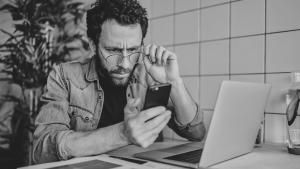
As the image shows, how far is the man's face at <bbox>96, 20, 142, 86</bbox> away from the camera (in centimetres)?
123

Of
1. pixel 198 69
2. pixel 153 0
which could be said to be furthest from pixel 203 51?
pixel 153 0

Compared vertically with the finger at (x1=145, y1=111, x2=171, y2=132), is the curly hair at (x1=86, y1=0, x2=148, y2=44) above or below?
above

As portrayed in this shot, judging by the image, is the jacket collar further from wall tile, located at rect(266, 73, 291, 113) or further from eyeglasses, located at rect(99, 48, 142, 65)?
wall tile, located at rect(266, 73, 291, 113)

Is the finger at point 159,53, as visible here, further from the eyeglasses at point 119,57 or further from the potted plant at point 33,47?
the potted plant at point 33,47

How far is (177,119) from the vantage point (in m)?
1.24

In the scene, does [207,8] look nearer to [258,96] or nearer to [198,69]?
[198,69]

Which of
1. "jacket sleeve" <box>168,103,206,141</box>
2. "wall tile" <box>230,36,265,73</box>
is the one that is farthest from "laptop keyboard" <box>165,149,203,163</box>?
"wall tile" <box>230,36,265,73</box>

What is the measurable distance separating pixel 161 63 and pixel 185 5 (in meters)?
0.64

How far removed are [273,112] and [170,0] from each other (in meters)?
0.89

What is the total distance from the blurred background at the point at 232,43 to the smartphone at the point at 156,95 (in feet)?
2.10

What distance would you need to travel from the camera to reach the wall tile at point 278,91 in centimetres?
125

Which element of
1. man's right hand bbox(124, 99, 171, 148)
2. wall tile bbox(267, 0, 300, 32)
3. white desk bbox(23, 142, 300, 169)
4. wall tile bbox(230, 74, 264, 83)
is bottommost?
white desk bbox(23, 142, 300, 169)

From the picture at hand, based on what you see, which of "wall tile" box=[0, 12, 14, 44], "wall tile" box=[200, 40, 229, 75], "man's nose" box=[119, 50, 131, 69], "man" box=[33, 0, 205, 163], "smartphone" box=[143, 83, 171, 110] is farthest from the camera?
"wall tile" box=[0, 12, 14, 44]

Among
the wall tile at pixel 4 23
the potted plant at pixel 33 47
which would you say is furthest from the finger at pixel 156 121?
the wall tile at pixel 4 23
